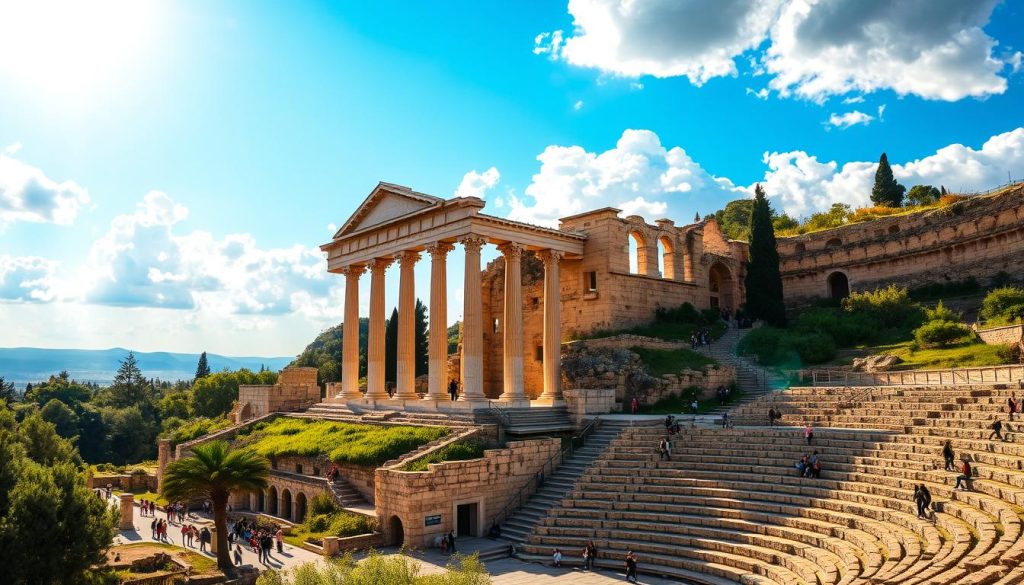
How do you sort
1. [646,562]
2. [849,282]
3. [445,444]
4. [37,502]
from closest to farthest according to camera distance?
[37,502] < [646,562] < [445,444] < [849,282]

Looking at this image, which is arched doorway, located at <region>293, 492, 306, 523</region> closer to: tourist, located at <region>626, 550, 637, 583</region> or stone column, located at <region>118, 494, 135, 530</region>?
stone column, located at <region>118, 494, 135, 530</region>

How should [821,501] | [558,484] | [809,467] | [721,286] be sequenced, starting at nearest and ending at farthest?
1. [821,501]
2. [809,467]
3. [558,484]
4. [721,286]

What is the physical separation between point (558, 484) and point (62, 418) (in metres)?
77.1

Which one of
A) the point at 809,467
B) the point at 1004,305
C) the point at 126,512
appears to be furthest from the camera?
the point at 1004,305

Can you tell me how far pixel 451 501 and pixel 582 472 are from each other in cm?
495

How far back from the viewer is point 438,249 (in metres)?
35.2

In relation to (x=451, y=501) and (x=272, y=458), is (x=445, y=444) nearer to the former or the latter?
(x=451, y=501)

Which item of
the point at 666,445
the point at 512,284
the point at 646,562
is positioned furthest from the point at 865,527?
the point at 512,284

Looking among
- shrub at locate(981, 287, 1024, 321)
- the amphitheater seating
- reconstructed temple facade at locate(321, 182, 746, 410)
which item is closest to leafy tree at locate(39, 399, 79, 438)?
reconstructed temple facade at locate(321, 182, 746, 410)

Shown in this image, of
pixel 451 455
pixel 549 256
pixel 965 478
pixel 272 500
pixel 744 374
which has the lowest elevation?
pixel 272 500

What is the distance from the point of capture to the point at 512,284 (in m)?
34.8

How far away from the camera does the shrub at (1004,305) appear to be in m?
33.9

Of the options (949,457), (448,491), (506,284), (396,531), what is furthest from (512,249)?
(949,457)

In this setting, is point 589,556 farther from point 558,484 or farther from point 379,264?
point 379,264
